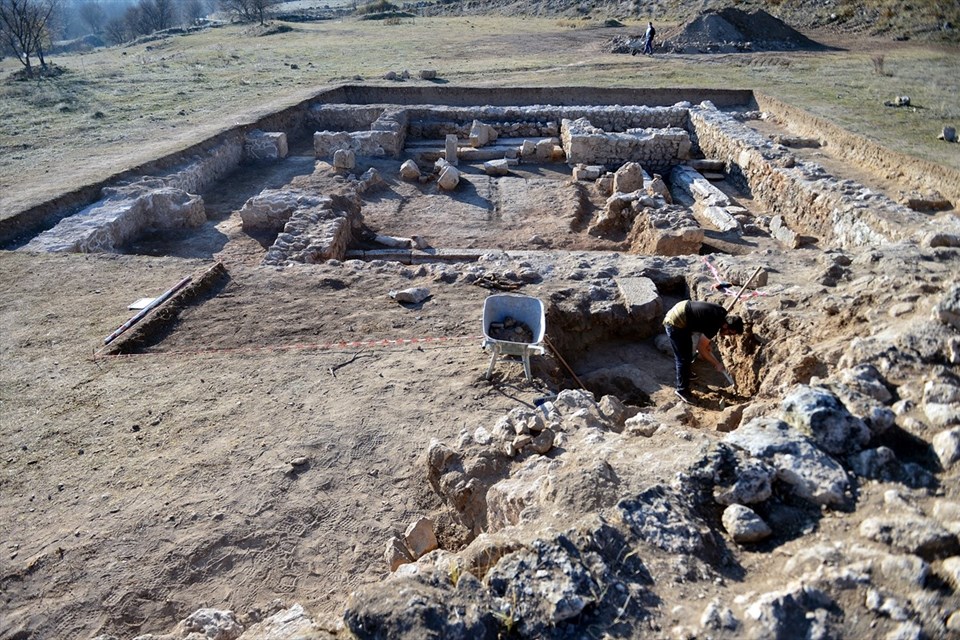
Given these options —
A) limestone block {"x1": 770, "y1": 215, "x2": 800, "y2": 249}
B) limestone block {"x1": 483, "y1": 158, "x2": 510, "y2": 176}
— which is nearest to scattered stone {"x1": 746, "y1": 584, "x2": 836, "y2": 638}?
limestone block {"x1": 770, "y1": 215, "x2": 800, "y2": 249}

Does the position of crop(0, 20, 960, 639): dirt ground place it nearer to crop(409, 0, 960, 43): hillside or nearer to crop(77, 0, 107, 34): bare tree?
crop(409, 0, 960, 43): hillside

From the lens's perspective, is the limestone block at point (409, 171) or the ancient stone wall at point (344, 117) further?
the ancient stone wall at point (344, 117)

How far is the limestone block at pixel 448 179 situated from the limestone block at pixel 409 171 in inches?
28.0

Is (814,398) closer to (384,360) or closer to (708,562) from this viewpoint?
(708,562)

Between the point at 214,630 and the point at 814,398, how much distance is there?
11.8 feet

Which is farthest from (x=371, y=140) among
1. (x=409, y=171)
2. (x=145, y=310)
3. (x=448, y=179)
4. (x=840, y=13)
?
(x=840, y=13)

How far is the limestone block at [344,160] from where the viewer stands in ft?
42.4

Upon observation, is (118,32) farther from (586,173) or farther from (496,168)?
(586,173)

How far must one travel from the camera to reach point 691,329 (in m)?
5.81

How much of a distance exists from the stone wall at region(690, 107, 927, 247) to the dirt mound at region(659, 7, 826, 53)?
12406 mm

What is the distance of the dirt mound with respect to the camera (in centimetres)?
2498

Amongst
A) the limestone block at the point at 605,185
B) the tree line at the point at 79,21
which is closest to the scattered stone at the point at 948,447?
the limestone block at the point at 605,185

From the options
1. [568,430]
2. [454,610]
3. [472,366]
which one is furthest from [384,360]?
[454,610]

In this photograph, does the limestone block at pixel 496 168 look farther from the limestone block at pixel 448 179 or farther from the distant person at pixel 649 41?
the distant person at pixel 649 41
